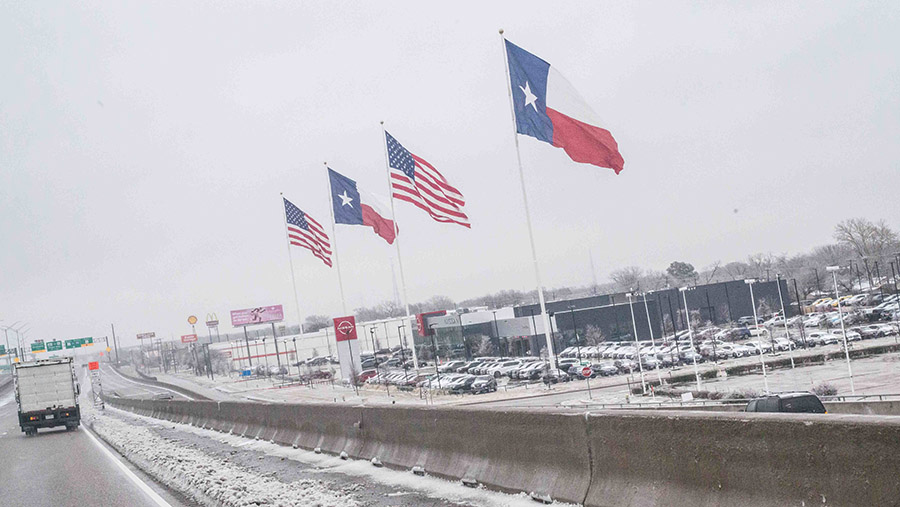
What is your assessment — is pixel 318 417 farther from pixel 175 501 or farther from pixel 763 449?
pixel 763 449

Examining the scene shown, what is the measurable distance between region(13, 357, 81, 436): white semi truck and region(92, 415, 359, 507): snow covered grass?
1945 cm

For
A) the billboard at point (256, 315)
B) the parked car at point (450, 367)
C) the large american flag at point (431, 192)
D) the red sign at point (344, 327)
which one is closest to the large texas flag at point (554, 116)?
the large american flag at point (431, 192)

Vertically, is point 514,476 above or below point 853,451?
below

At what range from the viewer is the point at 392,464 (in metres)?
13.1

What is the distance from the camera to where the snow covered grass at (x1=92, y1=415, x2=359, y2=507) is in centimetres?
1111

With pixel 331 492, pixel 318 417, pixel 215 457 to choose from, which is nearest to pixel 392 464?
pixel 331 492

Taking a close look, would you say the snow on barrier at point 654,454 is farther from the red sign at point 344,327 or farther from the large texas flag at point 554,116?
the red sign at point 344,327

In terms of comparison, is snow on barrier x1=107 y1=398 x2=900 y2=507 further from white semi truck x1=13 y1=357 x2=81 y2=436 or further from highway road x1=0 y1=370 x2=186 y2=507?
white semi truck x1=13 y1=357 x2=81 y2=436

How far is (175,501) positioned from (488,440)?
18.0 feet

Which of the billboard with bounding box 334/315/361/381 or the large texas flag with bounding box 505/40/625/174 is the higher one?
the large texas flag with bounding box 505/40/625/174

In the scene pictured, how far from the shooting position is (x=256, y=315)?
591 ft

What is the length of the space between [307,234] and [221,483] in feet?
119

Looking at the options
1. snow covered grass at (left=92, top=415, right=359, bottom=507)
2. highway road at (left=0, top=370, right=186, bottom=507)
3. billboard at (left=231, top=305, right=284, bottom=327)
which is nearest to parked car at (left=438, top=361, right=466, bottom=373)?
highway road at (left=0, top=370, right=186, bottom=507)

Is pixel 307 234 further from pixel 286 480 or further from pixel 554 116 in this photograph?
pixel 286 480
